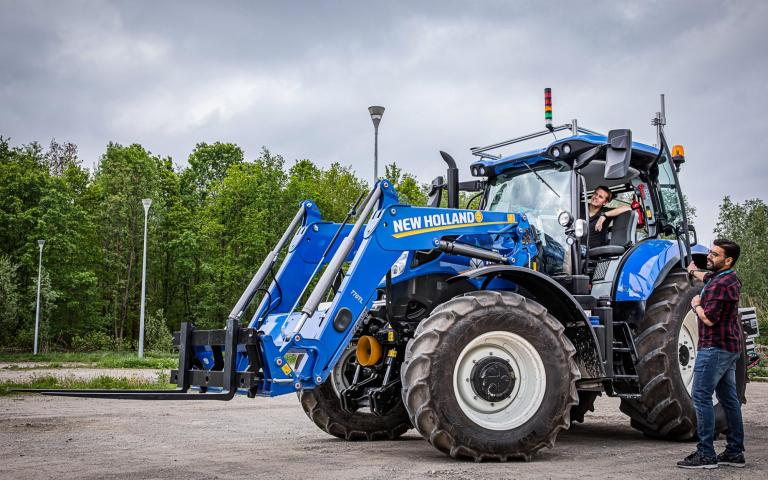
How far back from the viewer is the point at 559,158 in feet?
28.3

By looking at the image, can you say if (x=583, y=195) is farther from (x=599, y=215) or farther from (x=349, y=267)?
(x=349, y=267)

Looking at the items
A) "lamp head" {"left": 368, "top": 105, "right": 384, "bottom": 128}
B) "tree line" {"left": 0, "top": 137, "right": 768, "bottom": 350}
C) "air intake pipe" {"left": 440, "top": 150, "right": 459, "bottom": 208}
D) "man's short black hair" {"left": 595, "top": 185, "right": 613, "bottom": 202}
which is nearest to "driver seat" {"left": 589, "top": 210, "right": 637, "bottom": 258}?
"man's short black hair" {"left": 595, "top": 185, "right": 613, "bottom": 202}

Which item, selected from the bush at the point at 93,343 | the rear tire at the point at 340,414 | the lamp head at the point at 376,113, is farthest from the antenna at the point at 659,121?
the bush at the point at 93,343

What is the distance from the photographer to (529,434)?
6.70 metres

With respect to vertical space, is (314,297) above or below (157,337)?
above

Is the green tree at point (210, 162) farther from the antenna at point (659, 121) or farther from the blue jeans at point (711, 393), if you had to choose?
the blue jeans at point (711, 393)

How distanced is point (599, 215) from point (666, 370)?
196 cm

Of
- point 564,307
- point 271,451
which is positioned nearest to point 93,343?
point 271,451

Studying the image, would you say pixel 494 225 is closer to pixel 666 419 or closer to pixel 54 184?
pixel 666 419

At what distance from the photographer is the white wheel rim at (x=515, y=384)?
6.71 m

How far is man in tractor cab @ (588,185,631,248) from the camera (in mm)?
8789

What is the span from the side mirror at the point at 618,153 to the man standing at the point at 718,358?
118 centimetres

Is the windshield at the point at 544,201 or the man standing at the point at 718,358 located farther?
the windshield at the point at 544,201

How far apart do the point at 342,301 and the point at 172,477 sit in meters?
1.97
